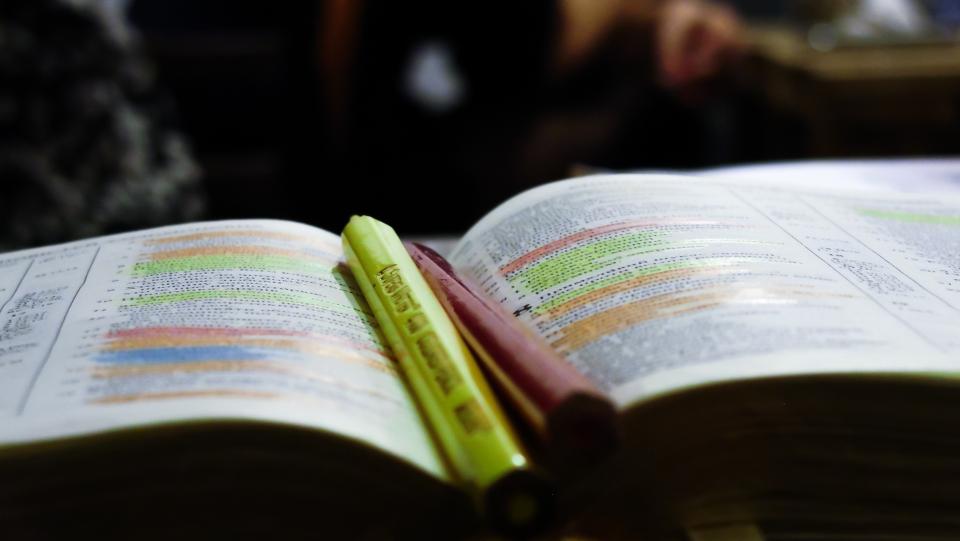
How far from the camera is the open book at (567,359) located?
343 millimetres

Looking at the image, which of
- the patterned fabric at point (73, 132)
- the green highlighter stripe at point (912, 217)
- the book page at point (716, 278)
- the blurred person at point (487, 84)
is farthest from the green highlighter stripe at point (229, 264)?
the blurred person at point (487, 84)

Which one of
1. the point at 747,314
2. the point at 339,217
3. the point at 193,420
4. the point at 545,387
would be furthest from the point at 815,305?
the point at 339,217

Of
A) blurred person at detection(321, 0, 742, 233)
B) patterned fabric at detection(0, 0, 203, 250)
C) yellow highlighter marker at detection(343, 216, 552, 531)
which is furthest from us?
blurred person at detection(321, 0, 742, 233)

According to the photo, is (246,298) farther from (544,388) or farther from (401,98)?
(401,98)

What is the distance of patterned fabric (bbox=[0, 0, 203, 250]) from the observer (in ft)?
3.44

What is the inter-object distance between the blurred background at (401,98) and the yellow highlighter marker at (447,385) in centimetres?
76

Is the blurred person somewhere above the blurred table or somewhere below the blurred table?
above

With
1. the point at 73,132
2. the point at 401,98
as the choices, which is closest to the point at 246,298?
the point at 73,132

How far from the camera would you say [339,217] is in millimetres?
1747

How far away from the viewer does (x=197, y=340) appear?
395 mm

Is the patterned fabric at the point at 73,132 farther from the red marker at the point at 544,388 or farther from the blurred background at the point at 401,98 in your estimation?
the red marker at the point at 544,388

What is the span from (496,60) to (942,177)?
0.88 metres

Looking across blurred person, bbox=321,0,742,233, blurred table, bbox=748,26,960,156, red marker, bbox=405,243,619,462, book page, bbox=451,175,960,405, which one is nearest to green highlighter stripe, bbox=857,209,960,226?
book page, bbox=451,175,960,405

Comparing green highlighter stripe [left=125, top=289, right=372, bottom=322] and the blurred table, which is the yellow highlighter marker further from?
the blurred table
